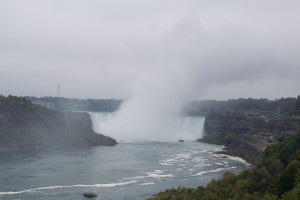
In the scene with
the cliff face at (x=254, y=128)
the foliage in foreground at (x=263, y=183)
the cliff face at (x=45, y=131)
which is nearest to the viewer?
the foliage in foreground at (x=263, y=183)

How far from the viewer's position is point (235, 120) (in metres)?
51.4

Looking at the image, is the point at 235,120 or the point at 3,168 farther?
the point at 235,120

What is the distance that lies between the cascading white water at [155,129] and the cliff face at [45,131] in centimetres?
514

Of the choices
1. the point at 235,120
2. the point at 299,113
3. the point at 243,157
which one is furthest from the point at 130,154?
the point at 299,113

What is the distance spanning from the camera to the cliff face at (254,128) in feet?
122

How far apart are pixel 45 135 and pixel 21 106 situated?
16.8 ft

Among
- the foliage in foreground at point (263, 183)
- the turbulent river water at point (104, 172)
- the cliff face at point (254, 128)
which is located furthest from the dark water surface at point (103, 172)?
the cliff face at point (254, 128)

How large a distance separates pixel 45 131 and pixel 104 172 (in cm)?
A: 2083

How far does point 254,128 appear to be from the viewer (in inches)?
1829

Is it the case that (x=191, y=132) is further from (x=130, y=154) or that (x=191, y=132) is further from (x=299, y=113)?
(x=130, y=154)

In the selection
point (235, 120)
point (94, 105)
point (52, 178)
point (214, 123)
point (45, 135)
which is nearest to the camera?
point (52, 178)

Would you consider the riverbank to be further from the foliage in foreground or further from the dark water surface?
the foliage in foreground

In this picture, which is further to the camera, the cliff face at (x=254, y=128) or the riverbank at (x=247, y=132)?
the cliff face at (x=254, y=128)

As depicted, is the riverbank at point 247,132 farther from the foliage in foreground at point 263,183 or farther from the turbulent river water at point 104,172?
the foliage in foreground at point 263,183
